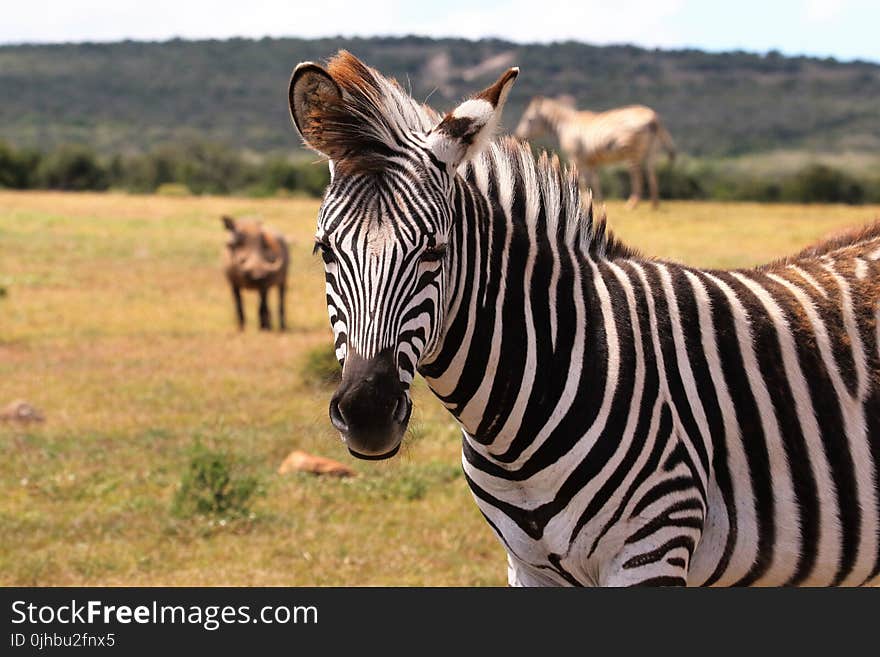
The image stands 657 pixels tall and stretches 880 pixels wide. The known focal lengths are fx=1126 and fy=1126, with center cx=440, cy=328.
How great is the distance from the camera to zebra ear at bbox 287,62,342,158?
321cm

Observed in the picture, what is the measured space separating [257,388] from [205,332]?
12.5 ft

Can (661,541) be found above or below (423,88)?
above

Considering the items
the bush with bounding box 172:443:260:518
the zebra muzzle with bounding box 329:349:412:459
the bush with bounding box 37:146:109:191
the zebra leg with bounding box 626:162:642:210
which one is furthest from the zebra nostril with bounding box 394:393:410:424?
the bush with bounding box 37:146:109:191

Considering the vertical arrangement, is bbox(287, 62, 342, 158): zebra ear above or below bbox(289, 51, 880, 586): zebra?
above

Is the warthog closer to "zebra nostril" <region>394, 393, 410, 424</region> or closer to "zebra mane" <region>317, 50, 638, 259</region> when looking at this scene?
"zebra mane" <region>317, 50, 638, 259</region>

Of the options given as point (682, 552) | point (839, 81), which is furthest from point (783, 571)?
point (839, 81)

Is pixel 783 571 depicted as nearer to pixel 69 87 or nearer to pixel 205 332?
pixel 205 332

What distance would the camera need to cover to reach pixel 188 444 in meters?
9.44

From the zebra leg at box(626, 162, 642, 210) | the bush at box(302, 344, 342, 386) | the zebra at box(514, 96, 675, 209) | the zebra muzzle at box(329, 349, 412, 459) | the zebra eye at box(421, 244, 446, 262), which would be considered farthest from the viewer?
the zebra at box(514, 96, 675, 209)

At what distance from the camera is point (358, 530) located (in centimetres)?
732

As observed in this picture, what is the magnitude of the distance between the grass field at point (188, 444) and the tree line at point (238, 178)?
58.6 feet

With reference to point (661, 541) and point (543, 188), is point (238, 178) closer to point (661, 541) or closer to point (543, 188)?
point (543, 188)

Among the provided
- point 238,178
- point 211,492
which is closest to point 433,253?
point 211,492

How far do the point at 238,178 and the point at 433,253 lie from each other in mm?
50540
